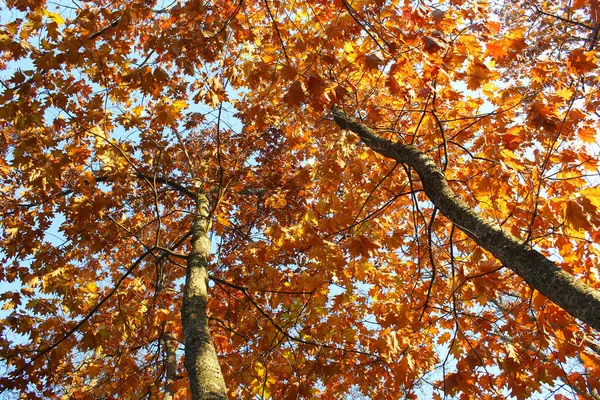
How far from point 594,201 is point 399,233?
6.06ft

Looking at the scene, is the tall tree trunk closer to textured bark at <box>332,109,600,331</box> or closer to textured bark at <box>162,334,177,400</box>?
textured bark at <box>162,334,177,400</box>

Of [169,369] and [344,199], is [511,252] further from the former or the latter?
[169,369]

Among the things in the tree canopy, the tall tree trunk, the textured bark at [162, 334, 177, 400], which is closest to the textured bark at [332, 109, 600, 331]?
the tree canopy

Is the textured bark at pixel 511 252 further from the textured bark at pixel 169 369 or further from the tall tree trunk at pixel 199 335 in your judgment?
the textured bark at pixel 169 369

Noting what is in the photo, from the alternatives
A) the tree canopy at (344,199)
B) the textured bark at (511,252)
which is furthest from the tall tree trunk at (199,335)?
the textured bark at (511,252)

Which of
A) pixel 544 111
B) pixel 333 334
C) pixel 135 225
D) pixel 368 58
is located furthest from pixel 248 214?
pixel 544 111

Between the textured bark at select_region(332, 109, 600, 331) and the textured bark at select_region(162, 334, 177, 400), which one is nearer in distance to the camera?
the textured bark at select_region(332, 109, 600, 331)

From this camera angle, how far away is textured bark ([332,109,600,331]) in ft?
6.41

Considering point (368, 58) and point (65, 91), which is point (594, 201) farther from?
point (65, 91)

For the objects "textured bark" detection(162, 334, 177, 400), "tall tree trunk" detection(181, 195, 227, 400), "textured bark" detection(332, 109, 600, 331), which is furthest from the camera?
"textured bark" detection(162, 334, 177, 400)

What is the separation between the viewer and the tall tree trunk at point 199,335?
2.77 meters

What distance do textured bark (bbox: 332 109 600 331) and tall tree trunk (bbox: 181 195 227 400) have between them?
2.32 m

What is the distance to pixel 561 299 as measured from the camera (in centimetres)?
203

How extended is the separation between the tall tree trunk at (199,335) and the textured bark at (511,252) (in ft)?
7.61
